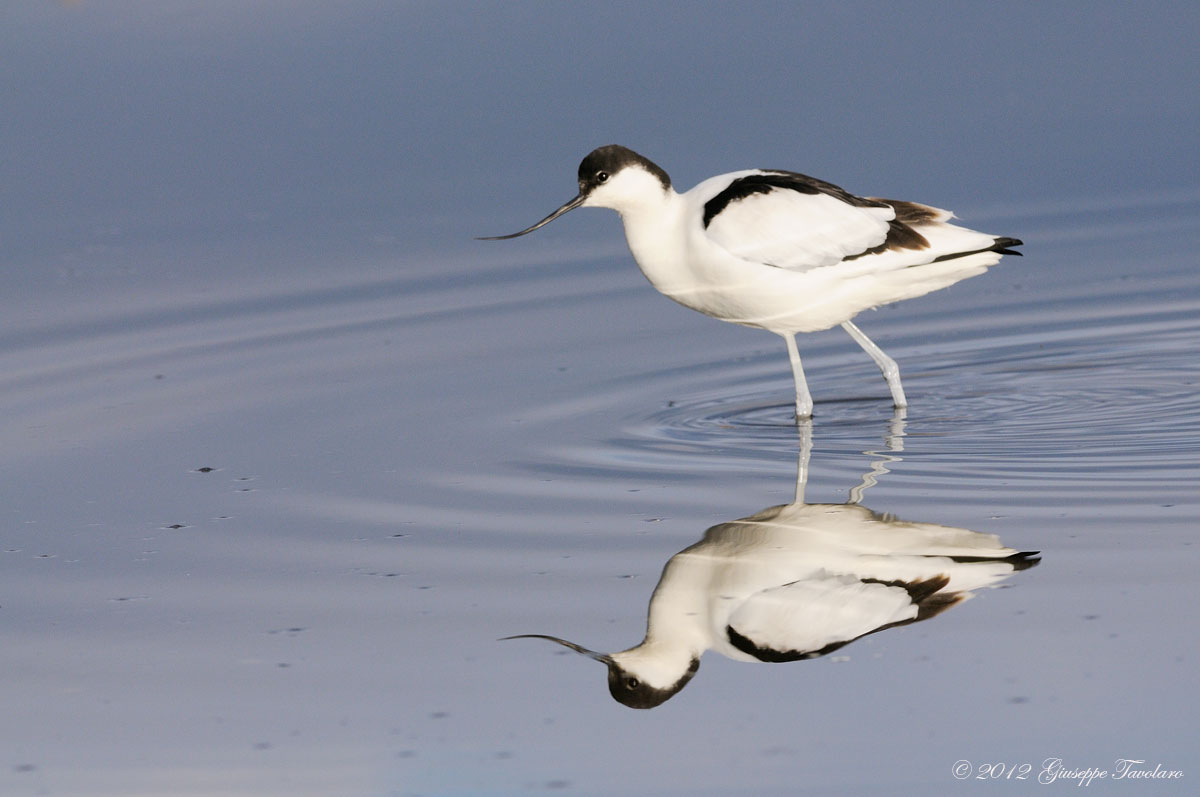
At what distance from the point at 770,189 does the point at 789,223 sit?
0.18m

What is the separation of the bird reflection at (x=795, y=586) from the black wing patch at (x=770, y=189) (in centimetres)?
172

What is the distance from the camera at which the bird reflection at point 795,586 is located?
5.79m

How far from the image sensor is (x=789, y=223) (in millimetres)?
8367

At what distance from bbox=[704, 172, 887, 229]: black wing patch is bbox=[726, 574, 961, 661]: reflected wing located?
8.08 ft

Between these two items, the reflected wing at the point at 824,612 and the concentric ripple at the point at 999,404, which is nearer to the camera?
the reflected wing at the point at 824,612

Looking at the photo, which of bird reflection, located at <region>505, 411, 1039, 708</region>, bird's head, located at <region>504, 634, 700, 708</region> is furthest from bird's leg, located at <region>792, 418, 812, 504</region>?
bird's head, located at <region>504, 634, 700, 708</region>

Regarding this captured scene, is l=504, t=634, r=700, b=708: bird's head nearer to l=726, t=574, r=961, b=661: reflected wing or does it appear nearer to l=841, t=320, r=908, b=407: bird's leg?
l=726, t=574, r=961, b=661: reflected wing

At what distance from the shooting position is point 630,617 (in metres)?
6.13

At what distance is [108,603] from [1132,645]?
3.27m

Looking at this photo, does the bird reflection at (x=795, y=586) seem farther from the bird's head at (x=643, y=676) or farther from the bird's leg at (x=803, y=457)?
the bird's leg at (x=803, y=457)

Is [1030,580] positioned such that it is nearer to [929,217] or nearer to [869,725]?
[869,725]

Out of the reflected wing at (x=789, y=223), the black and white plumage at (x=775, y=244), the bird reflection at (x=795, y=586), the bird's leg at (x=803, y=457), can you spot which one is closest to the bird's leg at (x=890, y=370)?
the black and white plumage at (x=775, y=244)

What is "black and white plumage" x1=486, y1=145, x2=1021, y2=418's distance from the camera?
831 cm

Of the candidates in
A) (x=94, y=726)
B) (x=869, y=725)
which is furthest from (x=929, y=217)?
(x=94, y=726)
